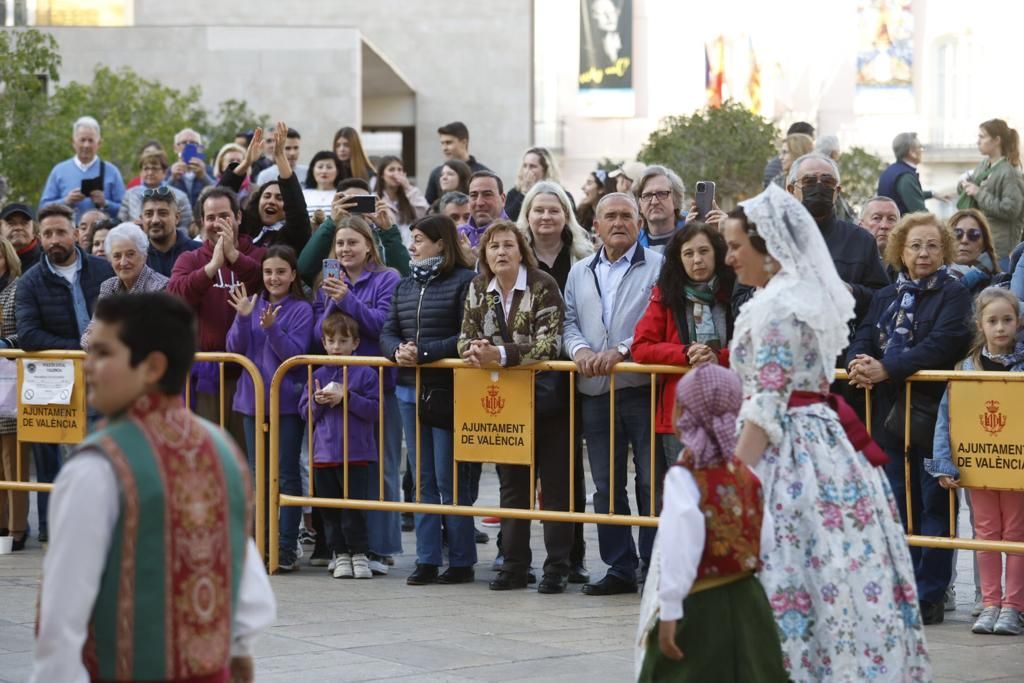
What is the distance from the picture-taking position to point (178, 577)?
4.10m

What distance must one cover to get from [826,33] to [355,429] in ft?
213

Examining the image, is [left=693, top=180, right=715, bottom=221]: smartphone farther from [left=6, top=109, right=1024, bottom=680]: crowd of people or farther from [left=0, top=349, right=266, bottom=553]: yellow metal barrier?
[left=0, top=349, right=266, bottom=553]: yellow metal barrier

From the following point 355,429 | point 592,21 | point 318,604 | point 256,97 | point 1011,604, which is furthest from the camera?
point 592,21

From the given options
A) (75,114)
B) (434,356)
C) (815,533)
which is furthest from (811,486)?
(75,114)

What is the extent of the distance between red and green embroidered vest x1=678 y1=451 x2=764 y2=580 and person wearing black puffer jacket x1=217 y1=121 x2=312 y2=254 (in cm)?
621

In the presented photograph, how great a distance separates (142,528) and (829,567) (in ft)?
→ 9.94

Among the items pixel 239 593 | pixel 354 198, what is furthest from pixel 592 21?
pixel 239 593

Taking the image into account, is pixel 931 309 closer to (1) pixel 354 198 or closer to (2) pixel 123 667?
(1) pixel 354 198

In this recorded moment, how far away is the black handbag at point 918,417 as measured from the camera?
8875 millimetres

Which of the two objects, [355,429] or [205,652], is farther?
[355,429]

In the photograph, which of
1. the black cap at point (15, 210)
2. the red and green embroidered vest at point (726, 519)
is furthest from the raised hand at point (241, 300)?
the red and green embroidered vest at point (726, 519)

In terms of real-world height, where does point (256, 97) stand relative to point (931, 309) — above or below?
above

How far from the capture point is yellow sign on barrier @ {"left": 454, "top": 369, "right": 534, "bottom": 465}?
9766 millimetres

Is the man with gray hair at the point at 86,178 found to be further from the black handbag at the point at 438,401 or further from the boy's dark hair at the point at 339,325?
the black handbag at the point at 438,401
